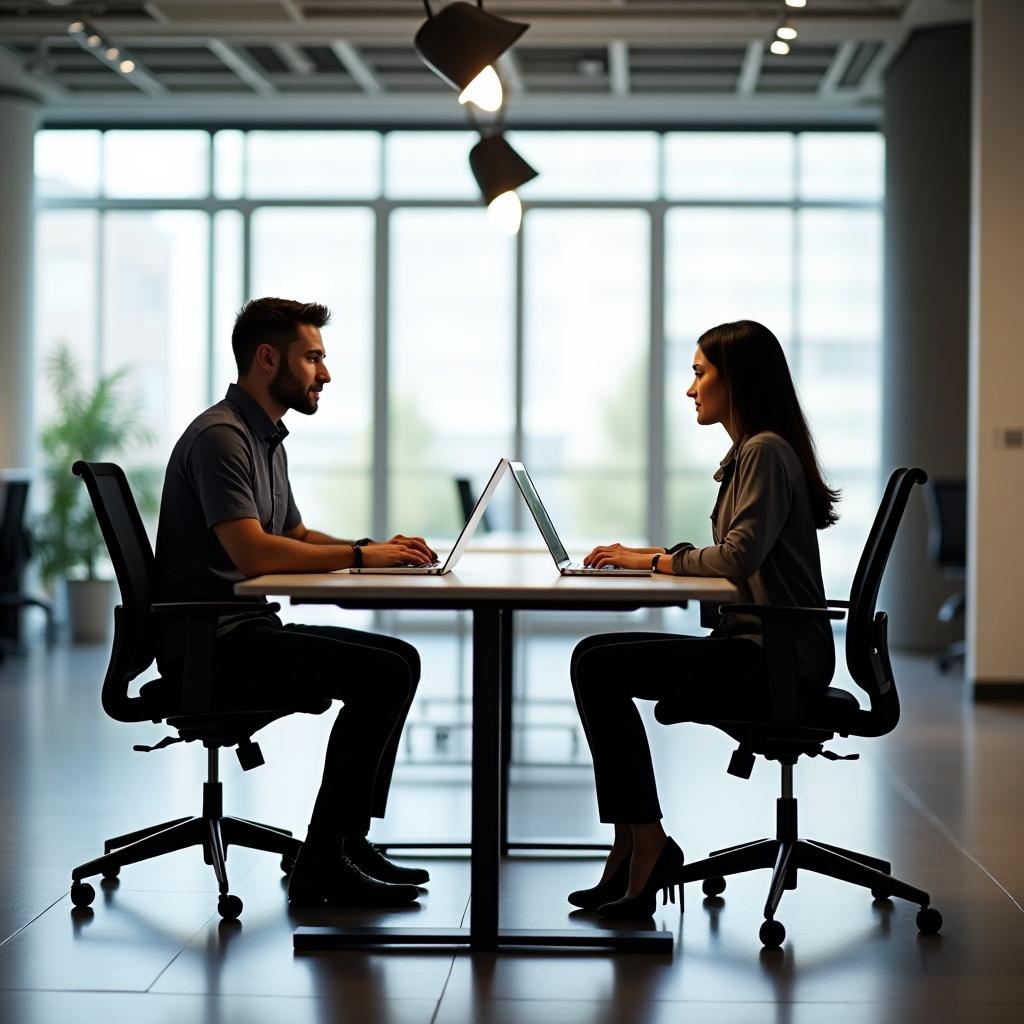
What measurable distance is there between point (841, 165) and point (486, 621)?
8.10m

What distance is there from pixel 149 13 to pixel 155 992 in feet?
21.3

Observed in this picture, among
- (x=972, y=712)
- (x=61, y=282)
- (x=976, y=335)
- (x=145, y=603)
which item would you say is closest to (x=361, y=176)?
(x=61, y=282)

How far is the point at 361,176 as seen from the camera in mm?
10594

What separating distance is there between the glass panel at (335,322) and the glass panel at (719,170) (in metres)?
2.21

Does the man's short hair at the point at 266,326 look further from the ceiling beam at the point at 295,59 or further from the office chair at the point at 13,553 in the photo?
the ceiling beam at the point at 295,59

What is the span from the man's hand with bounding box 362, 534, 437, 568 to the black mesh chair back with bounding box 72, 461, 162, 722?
1.68 ft

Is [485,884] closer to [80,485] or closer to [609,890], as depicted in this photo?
[609,890]

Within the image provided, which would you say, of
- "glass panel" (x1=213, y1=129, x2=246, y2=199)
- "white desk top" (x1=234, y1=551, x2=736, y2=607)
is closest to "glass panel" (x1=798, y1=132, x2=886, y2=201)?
"glass panel" (x1=213, y1=129, x2=246, y2=199)

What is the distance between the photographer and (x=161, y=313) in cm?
1066

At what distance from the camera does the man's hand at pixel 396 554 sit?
342cm

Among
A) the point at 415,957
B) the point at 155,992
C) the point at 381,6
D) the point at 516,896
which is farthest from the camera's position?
the point at 381,6

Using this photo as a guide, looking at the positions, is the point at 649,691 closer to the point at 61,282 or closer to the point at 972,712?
the point at 972,712

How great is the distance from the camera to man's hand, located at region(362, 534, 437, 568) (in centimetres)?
342

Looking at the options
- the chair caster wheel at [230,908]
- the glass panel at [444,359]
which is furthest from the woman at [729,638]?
the glass panel at [444,359]
